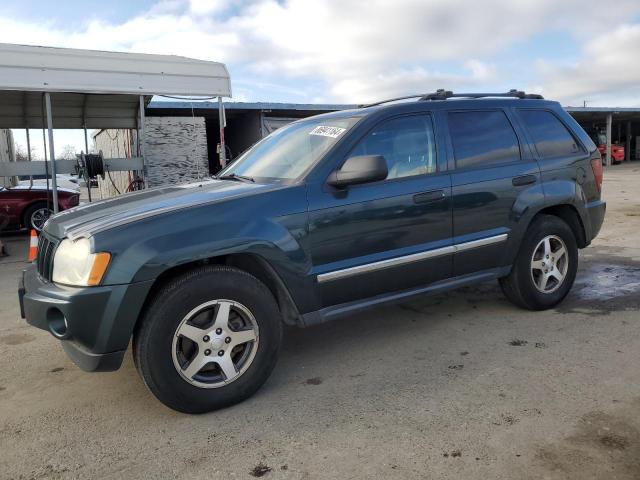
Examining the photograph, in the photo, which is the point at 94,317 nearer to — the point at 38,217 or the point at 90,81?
the point at 90,81

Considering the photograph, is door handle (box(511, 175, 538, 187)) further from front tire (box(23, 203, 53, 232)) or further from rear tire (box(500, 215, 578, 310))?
front tire (box(23, 203, 53, 232))

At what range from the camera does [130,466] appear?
254cm

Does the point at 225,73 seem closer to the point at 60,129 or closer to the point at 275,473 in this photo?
the point at 60,129

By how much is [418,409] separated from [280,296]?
1049 mm

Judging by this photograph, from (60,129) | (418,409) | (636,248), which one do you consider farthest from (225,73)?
(418,409)

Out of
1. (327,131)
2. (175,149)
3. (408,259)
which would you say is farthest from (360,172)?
(175,149)

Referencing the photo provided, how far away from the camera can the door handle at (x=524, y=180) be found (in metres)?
4.14

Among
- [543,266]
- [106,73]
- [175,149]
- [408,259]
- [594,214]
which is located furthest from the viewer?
[175,149]

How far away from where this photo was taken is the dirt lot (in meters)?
2.49

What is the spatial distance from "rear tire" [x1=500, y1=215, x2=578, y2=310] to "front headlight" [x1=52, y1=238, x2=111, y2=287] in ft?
10.4

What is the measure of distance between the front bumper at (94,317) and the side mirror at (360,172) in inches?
51.2

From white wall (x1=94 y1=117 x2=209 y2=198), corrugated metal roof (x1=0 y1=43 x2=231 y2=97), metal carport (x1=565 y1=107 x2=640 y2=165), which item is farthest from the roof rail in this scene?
metal carport (x1=565 y1=107 x2=640 y2=165)

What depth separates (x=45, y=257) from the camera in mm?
3189

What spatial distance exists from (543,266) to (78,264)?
11.7ft
